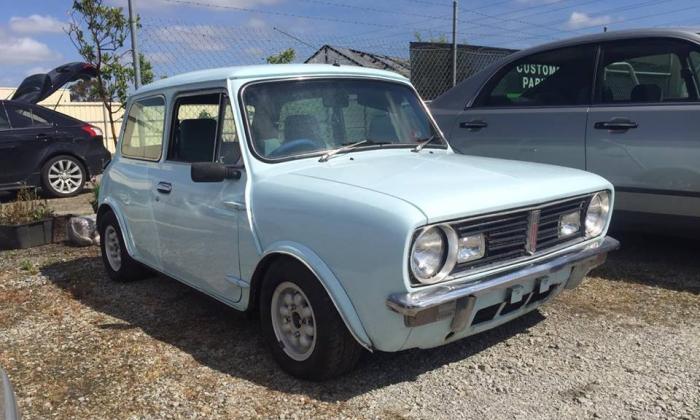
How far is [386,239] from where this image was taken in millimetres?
2602

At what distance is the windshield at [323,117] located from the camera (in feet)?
11.7

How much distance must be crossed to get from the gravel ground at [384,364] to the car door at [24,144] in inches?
207

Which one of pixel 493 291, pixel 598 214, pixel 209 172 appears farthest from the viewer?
pixel 598 214

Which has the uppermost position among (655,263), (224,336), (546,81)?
(546,81)

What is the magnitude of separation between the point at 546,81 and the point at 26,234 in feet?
18.6

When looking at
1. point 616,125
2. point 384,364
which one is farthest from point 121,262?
point 616,125

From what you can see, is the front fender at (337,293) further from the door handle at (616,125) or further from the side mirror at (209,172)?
the door handle at (616,125)

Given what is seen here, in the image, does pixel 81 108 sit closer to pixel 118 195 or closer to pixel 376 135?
pixel 118 195

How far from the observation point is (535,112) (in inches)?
202

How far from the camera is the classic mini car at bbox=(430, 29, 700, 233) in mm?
4387

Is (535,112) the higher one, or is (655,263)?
(535,112)

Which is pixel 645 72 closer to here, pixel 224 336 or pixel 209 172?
pixel 209 172

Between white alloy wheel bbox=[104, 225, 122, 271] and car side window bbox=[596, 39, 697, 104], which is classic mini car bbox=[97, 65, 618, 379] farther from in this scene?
car side window bbox=[596, 39, 697, 104]

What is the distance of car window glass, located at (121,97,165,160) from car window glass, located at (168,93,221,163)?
175 mm
